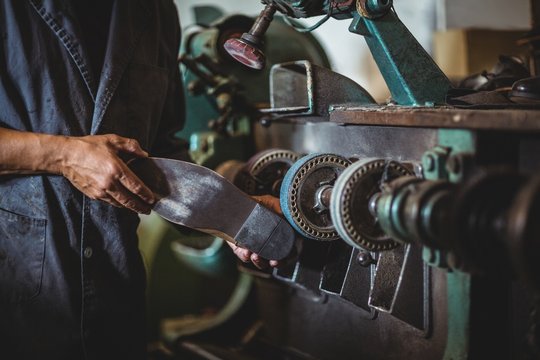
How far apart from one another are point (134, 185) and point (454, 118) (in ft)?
2.11

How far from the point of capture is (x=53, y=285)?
131 cm

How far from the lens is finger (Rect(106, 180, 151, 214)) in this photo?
1130 millimetres

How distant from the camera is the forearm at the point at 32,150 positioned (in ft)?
3.85

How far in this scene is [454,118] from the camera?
3.17 ft

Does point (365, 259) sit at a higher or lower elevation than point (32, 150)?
lower

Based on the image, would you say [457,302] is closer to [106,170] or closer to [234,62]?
[106,170]

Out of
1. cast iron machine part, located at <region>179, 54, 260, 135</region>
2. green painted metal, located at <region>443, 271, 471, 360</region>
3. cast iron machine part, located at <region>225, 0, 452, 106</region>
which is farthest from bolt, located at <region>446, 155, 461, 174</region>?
cast iron machine part, located at <region>179, 54, 260, 135</region>

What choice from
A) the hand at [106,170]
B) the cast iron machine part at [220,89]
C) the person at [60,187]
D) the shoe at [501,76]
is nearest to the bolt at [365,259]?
the person at [60,187]

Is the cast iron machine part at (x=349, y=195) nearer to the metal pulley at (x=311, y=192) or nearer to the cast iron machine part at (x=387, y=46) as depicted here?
the metal pulley at (x=311, y=192)

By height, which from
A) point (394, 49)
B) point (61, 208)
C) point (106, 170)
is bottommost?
point (61, 208)

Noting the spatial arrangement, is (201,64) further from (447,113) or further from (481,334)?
(481,334)

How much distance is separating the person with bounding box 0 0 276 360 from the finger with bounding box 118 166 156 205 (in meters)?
0.04

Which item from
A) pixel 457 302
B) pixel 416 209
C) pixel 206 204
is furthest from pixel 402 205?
pixel 206 204

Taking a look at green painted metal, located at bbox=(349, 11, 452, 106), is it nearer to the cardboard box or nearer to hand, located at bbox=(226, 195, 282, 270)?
hand, located at bbox=(226, 195, 282, 270)
